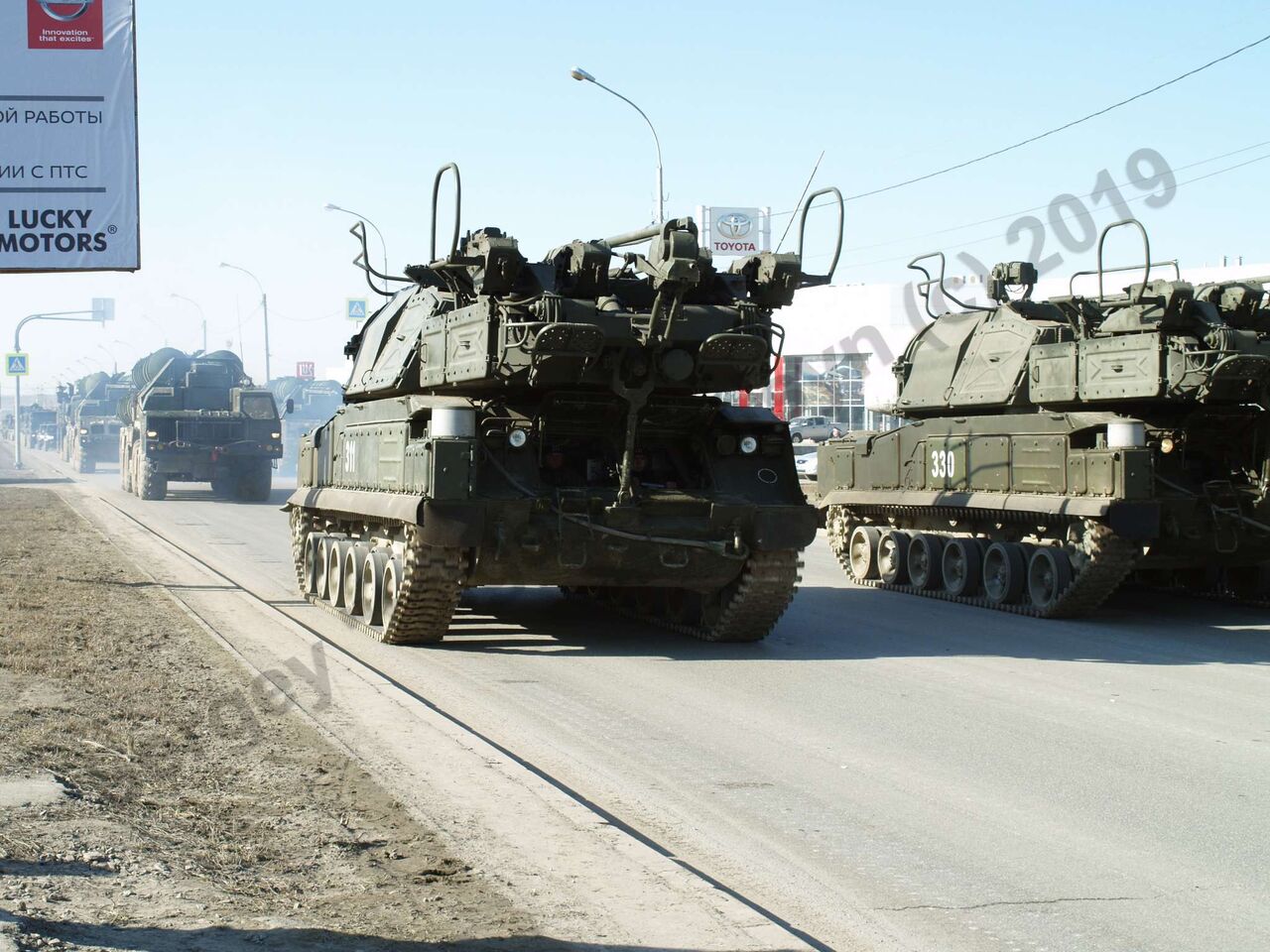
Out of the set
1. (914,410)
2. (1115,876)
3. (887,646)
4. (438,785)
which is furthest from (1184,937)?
(914,410)

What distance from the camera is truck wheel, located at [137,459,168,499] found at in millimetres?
32906

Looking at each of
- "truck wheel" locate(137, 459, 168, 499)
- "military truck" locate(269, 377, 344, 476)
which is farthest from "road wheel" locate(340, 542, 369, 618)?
"military truck" locate(269, 377, 344, 476)

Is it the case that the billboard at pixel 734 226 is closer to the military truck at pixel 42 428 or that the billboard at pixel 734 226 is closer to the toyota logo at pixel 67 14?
the toyota logo at pixel 67 14

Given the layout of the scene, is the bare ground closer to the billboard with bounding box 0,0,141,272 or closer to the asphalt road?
the asphalt road

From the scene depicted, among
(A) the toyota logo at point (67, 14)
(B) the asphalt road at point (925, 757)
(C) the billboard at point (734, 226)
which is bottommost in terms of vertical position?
(B) the asphalt road at point (925, 757)

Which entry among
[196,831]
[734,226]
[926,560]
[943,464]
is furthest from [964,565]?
[734,226]

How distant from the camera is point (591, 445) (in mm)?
12469

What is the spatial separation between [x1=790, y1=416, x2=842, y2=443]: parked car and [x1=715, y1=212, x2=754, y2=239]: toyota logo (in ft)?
24.9

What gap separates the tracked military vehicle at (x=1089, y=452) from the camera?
13750mm

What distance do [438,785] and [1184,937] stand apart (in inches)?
126

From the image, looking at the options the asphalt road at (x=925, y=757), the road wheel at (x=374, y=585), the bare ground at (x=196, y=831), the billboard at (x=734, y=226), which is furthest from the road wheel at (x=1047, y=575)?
the billboard at (x=734, y=226)

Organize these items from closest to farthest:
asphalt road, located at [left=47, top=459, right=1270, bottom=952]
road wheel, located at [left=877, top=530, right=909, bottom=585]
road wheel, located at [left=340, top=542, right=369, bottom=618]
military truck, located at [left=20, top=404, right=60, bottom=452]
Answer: asphalt road, located at [left=47, top=459, right=1270, bottom=952] < road wheel, located at [left=340, top=542, right=369, bottom=618] < road wheel, located at [left=877, top=530, right=909, bottom=585] < military truck, located at [left=20, top=404, right=60, bottom=452]

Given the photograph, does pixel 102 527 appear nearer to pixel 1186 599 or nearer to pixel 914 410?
pixel 914 410

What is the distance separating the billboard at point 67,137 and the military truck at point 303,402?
4305 cm
